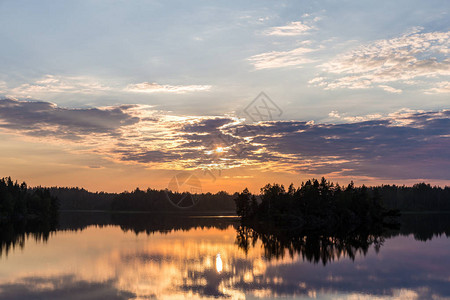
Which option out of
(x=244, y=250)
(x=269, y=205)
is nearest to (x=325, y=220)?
(x=269, y=205)

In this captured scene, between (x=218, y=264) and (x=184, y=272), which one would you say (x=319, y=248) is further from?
(x=184, y=272)

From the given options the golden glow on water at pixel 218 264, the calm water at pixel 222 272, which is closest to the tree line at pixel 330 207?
the calm water at pixel 222 272

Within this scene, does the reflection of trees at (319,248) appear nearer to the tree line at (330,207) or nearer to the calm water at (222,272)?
the calm water at (222,272)

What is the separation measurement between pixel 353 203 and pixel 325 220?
1429cm

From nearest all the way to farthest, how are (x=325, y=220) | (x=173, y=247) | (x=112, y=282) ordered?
(x=112, y=282), (x=173, y=247), (x=325, y=220)

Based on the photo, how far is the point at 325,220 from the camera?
154 m

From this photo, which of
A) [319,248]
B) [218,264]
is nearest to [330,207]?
[319,248]

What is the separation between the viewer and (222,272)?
173ft

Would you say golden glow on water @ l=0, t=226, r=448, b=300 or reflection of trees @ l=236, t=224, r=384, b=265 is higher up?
golden glow on water @ l=0, t=226, r=448, b=300

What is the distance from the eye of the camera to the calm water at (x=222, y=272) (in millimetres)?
→ 41406

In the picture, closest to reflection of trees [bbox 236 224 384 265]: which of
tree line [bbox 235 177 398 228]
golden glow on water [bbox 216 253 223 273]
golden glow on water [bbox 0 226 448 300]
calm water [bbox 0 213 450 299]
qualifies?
calm water [bbox 0 213 450 299]

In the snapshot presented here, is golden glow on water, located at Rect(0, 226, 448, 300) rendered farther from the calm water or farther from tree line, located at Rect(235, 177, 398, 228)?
tree line, located at Rect(235, 177, 398, 228)

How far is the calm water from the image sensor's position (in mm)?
41406

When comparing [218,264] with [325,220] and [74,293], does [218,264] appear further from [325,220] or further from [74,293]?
[325,220]
